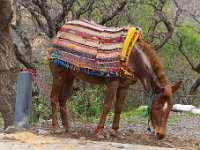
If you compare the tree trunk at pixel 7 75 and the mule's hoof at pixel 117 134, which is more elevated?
the tree trunk at pixel 7 75

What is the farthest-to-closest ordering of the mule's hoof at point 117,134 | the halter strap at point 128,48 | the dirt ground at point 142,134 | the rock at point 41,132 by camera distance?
1. the mule's hoof at point 117,134
2. the rock at point 41,132
3. the dirt ground at point 142,134
4. the halter strap at point 128,48

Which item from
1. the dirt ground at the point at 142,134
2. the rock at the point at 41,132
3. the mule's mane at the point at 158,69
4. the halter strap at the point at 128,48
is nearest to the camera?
the mule's mane at the point at 158,69

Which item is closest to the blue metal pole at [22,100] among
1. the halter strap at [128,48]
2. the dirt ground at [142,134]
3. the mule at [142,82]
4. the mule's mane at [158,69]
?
the dirt ground at [142,134]

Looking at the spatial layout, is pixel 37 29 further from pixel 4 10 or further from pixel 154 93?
pixel 154 93

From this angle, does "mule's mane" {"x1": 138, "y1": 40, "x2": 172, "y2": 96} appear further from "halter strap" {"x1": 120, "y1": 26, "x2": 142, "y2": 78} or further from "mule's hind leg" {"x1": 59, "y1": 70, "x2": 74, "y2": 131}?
"mule's hind leg" {"x1": 59, "y1": 70, "x2": 74, "y2": 131}

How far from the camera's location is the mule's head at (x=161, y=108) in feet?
23.9

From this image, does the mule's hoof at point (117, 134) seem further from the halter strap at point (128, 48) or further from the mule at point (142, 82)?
the halter strap at point (128, 48)

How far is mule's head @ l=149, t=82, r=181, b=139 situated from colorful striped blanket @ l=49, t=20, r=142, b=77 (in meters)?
0.79

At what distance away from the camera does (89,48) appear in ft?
25.8

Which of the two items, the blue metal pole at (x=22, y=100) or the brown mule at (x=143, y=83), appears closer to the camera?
the brown mule at (x=143, y=83)

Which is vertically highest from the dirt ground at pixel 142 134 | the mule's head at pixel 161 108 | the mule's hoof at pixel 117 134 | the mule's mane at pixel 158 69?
the mule's mane at pixel 158 69

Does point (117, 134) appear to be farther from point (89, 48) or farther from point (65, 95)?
point (89, 48)

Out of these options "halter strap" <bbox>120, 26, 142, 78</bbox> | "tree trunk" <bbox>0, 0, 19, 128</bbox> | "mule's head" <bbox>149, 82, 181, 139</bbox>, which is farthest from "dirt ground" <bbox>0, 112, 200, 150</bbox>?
"halter strap" <bbox>120, 26, 142, 78</bbox>

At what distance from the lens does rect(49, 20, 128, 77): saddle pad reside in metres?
7.59
